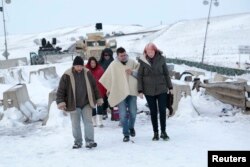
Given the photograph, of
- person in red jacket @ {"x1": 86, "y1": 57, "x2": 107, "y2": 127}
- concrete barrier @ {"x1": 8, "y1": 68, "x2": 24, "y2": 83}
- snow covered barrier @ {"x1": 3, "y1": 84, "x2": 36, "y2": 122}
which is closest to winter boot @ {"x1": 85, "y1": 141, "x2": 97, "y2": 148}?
person in red jacket @ {"x1": 86, "y1": 57, "x2": 107, "y2": 127}

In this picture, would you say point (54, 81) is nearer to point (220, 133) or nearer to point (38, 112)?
point (38, 112)

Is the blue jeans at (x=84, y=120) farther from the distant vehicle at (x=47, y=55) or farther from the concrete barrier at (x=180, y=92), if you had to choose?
the distant vehicle at (x=47, y=55)

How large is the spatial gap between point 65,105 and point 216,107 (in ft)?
20.5

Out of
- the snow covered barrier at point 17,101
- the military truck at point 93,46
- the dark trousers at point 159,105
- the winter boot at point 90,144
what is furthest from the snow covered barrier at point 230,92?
the military truck at point 93,46

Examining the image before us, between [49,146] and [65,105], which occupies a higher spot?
[65,105]

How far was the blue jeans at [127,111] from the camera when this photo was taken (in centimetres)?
998

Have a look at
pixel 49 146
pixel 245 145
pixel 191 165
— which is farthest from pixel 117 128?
pixel 191 165

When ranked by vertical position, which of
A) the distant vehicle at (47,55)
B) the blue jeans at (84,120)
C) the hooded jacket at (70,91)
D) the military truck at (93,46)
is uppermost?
the hooded jacket at (70,91)

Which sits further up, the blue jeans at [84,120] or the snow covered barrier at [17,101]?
the blue jeans at [84,120]

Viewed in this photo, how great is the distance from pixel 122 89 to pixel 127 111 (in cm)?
45

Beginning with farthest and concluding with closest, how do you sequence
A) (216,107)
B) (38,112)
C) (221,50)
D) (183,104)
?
(221,50)
(38,112)
(216,107)
(183,104)

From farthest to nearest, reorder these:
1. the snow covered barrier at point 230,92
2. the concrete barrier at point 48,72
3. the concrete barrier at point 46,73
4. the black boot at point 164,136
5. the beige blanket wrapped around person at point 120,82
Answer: the concrete barrier at point 48,72 < the concrete barrier at point 46,73 < the snow covered barrier at point 230,92 < the beige blanket wrapped around person at point 120,82 < the black boot at point 164,136

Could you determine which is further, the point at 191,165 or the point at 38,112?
the point at 38,112

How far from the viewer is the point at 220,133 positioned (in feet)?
34.8
